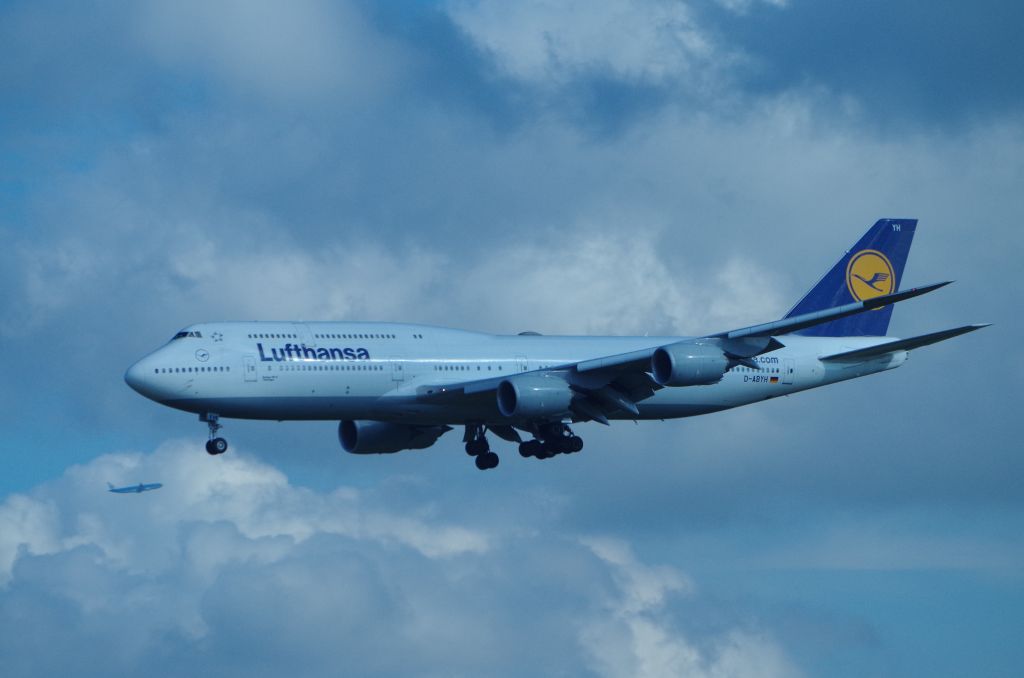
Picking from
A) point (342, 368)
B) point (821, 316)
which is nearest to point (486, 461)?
point (342, 368)

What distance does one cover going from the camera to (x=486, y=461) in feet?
238

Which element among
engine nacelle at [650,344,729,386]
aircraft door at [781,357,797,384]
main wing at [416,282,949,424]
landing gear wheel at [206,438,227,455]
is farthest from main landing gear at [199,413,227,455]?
aircraft door at [781,357,797,384]

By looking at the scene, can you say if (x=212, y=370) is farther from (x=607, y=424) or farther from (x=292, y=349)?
(x=607, y=424)

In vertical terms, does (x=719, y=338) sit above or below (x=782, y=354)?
below

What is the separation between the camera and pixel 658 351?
62.7 meters

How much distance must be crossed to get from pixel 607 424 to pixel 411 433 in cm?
1098

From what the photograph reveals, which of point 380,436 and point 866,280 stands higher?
point 866,280

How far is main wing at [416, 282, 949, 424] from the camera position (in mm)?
61719

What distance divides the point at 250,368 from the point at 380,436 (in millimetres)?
12160

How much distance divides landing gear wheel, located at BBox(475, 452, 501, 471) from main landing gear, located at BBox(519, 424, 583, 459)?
9.23 ft

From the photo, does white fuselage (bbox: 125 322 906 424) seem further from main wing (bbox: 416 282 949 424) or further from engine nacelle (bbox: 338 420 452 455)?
A: engine nacelle (bbox: 338 420 452 455)

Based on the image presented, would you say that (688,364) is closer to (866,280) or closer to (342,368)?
(342,368)

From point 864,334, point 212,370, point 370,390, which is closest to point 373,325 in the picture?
Result: point 370,390

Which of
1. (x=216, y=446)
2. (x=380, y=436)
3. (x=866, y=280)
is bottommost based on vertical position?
(x=216, y=446)
